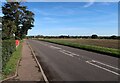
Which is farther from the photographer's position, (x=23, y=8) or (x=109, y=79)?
(x=23, y=8)

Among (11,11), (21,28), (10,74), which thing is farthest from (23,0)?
(10,74)

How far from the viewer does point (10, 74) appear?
466 inches

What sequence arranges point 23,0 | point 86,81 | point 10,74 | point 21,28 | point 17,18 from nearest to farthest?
point 86,81 → point 10,74 → point 23,0 → point 17,18 → point 21,28

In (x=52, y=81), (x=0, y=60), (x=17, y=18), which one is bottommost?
(x=52, y=81)

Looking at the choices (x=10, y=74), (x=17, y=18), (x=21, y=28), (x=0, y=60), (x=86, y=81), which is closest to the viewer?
(x=86, y=81)

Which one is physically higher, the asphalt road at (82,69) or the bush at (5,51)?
the bush at (5,51)

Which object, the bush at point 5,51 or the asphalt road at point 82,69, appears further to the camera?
the bush at point 5,51

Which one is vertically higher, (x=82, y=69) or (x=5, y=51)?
(x=5, y=51)

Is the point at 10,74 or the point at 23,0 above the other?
the point at 23,0

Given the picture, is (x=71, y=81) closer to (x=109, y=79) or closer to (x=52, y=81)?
(x=52, y=81)

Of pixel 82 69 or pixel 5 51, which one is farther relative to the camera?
pixel 82 69

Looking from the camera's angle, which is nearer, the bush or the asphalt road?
the asphalt road

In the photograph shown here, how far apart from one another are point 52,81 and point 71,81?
0.86m

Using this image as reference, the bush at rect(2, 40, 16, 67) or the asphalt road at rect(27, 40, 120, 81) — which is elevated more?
the bush at rect(2, 40, 16, 67)
